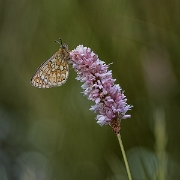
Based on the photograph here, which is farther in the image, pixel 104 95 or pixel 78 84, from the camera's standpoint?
pixel 78 84

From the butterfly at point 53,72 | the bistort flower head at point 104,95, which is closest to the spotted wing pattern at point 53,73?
the butterfly at point 53,72

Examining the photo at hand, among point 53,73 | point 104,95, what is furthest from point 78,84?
point 104,95

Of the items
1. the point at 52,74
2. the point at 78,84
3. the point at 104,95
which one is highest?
the point at 78,84

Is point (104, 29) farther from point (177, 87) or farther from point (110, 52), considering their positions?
point (177, 87)

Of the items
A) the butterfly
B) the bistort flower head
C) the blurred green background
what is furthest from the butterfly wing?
the blurred green background

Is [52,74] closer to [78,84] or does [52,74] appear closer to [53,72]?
[53,72]

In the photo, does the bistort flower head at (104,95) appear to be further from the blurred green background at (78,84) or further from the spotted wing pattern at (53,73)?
the blurred green background at (78,84)

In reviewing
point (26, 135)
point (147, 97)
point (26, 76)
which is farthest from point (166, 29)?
point (26, 135)
